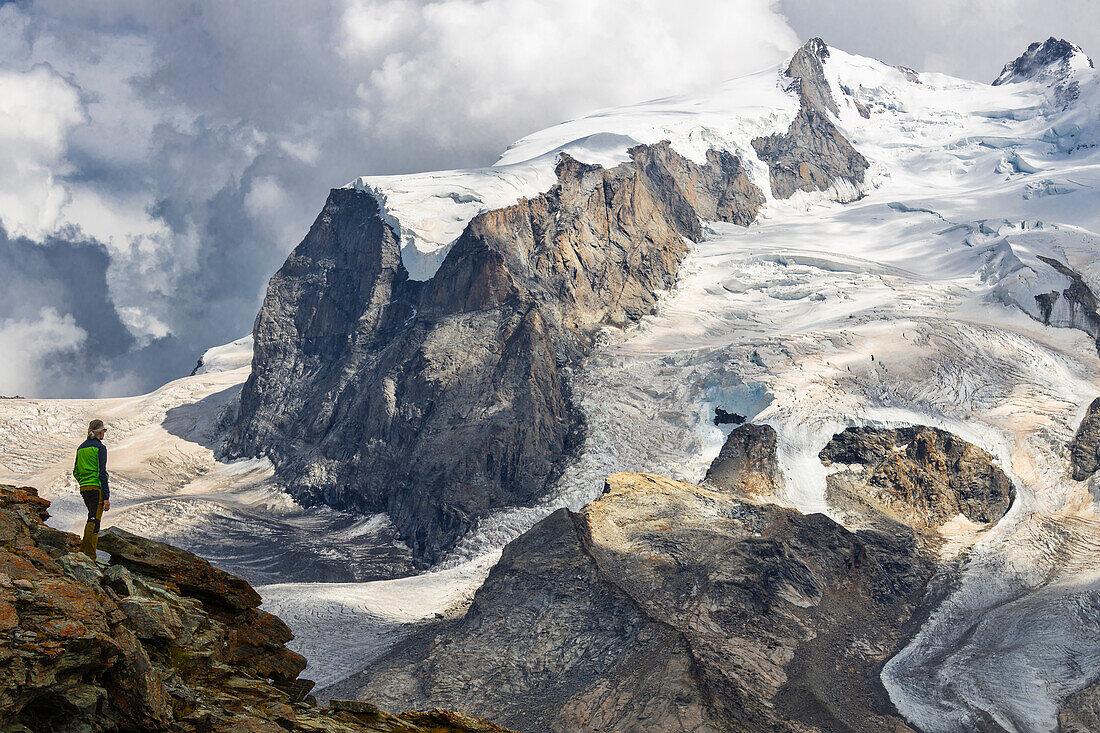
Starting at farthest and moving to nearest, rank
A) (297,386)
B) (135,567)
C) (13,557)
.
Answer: (297,386) < (135,567) < (13,557)

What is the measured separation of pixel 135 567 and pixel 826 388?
108 metres

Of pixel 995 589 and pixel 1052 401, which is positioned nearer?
pixel 995 589

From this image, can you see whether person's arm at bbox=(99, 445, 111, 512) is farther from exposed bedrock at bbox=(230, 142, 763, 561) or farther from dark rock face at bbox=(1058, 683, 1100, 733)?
exposed bedrock at bbox=(230, 142, 763, 561)

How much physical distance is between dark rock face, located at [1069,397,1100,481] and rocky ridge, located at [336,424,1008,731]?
29.3 feet

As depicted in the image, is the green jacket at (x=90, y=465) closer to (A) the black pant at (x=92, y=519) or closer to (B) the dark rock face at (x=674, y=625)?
(A) the black pant at (x=92, y=519)

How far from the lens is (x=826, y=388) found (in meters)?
119

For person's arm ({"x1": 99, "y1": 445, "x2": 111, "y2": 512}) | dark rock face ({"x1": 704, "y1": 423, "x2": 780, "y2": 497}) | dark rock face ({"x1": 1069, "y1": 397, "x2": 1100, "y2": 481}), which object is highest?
person's arm ({"x1": 99, "y1": 445, "x2": 111, "y2": 512})

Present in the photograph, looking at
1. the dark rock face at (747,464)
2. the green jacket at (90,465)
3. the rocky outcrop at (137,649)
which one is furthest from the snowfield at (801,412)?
the green jacket at (90,465)

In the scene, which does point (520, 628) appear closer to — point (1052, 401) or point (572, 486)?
point (572, 486)

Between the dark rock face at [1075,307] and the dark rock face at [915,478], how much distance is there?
132 ft

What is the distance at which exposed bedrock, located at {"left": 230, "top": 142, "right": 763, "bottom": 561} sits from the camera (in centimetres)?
12850

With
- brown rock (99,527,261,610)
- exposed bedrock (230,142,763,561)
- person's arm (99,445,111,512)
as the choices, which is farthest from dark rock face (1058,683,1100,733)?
exposed bedrock (230,142,763,561)

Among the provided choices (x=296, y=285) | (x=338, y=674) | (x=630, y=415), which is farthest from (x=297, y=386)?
(x=338, y=674)

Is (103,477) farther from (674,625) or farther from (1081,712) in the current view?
(1081,712)
